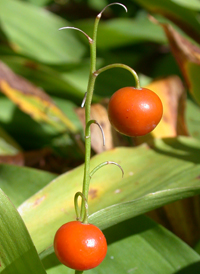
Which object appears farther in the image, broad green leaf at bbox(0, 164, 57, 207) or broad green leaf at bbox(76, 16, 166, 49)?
broad green leaf at bbox(76, 16, 166, 49)

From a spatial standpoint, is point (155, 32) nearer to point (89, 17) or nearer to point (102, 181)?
point (89, 17)

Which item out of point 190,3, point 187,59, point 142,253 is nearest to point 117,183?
point 142,253

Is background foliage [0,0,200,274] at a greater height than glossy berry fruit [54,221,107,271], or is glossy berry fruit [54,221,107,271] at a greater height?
glossy berry fruit [54,221,107,271]

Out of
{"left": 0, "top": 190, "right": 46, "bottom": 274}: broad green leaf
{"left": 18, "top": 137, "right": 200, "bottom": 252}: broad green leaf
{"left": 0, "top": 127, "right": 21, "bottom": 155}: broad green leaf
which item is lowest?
{"left": 0, "top": 127, "right": 21, "bottom": 155}: broad green leaf

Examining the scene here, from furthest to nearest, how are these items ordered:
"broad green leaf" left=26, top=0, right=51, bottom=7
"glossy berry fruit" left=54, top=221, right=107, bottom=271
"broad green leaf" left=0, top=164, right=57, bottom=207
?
"broad green leaf" left=26, top=0, right=51, bottom=7 → "broad green leaf" left=0, top=164, right=57, bottom=207 → "glossy berry fruit" left=54, top=221, right=107, bottom=271

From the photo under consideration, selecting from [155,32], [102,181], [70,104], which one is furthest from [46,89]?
[102,181]

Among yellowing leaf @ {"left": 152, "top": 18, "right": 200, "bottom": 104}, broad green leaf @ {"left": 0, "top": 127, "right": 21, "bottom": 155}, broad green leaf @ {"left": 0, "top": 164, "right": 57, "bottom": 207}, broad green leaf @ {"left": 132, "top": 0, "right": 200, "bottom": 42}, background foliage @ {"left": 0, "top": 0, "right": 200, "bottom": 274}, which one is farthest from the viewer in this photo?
broad green leaf @ {"left": 132, "top": 0, "right": 200, "bottom": 42}

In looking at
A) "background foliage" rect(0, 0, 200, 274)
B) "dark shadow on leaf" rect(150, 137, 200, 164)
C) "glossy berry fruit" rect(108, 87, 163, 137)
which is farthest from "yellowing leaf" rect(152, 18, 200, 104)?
"glossy berry fruit" rect(108, 87, 163, 137)

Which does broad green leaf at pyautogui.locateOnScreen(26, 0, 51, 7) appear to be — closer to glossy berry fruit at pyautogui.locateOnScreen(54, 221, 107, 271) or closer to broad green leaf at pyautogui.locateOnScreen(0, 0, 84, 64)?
broad green leaf at pyautogui.locateOnScreen(0, 0, 84, 64)
